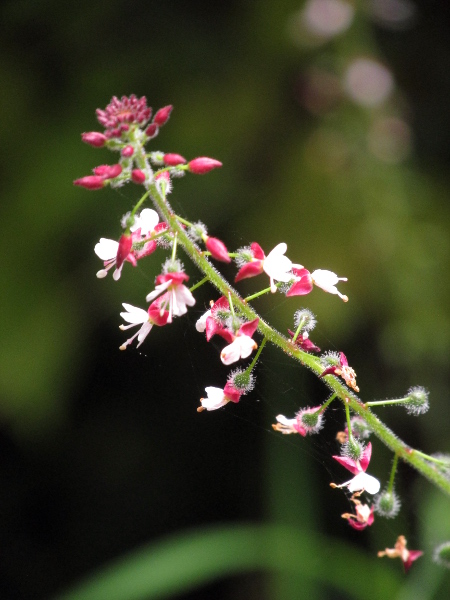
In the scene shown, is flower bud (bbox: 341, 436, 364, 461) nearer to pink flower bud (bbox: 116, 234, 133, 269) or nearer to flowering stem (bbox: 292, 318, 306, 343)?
flowering stem (bbox: 292, 318, 306, 343)

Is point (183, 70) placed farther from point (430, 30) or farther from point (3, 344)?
point (3, 344)

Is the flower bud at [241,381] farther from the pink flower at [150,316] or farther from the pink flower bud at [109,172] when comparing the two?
the pink flower bud at [109,172]

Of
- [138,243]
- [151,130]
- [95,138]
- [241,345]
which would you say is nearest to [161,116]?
[151,130]

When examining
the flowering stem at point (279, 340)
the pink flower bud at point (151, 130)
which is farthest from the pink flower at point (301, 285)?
the pink flower bud at point (151, 130)

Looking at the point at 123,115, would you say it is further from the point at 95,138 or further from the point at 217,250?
the point at 217,250

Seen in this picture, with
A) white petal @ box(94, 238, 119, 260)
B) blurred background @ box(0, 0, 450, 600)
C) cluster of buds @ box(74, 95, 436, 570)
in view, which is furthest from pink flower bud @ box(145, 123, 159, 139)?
blurred background @ box(0, 0, 450, 600)
